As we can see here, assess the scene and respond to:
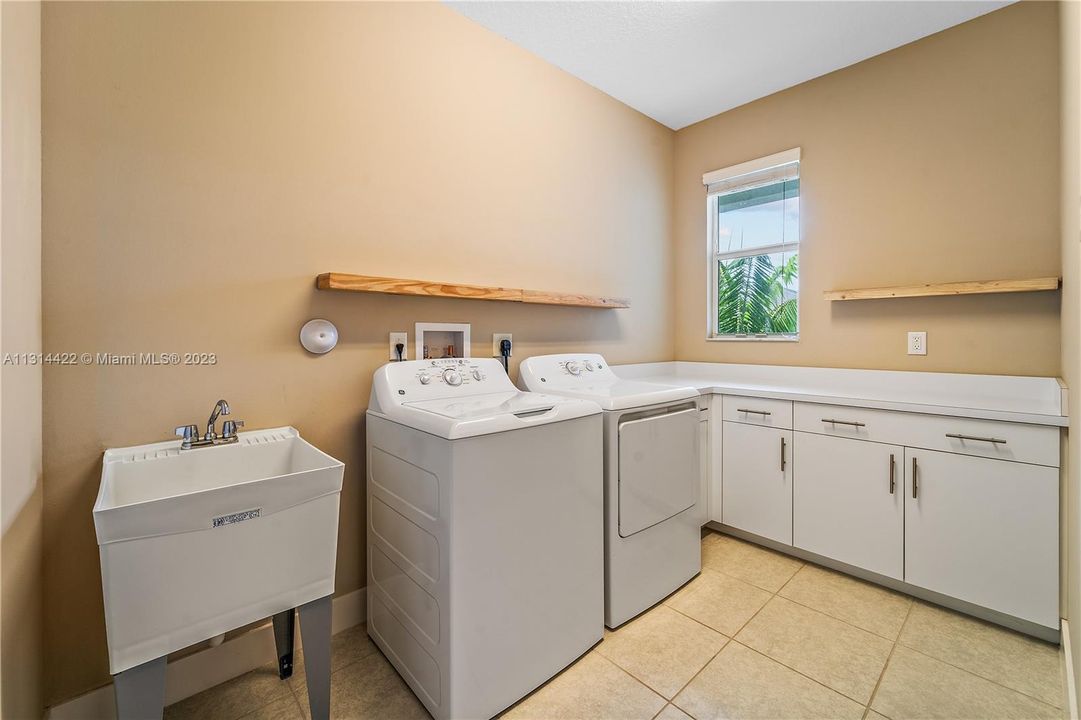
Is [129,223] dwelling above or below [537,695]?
above

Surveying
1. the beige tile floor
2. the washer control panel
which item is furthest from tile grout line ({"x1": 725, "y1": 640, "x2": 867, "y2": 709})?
the washer control panel

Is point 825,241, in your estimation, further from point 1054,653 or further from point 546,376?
point 1054,653

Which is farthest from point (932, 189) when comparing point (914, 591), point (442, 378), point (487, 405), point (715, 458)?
point (442, 378)

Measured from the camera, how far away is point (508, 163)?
233 cm

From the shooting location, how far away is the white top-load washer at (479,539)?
51.9 inches

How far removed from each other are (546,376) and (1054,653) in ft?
7.02

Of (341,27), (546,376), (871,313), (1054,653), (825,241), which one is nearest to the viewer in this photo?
(1054,653)

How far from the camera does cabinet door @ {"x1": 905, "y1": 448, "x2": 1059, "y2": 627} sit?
1663 millimetres

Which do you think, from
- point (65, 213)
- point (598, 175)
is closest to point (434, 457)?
point (65, 213)

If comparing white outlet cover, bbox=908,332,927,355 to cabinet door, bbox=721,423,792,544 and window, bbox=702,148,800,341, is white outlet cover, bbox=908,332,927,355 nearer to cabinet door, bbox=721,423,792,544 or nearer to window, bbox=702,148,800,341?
window, bbox=702,148,800,341

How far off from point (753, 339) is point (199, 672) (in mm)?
3117

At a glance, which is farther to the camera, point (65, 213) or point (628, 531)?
point (628, 531)

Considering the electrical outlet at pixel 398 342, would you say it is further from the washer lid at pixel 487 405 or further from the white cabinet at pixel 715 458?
the white cabinet at pixel 715 458

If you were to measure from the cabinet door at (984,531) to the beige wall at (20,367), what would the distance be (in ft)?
9.35
